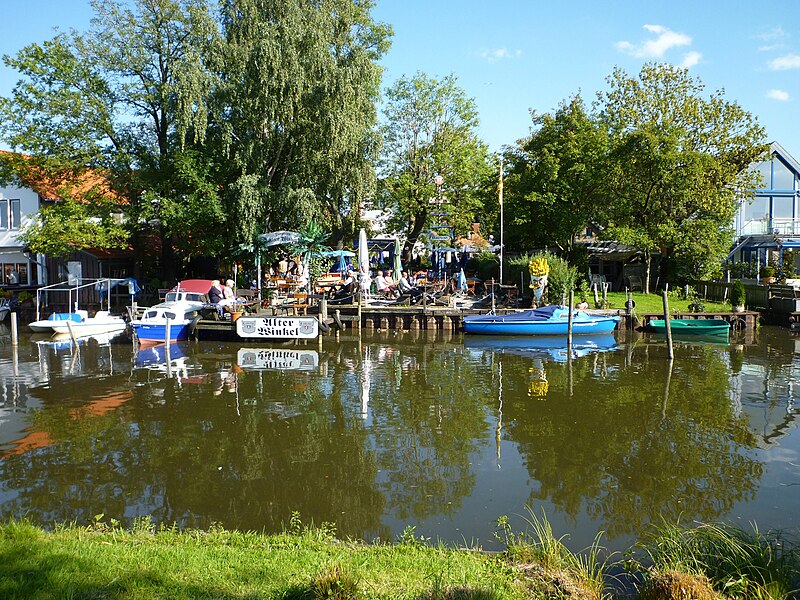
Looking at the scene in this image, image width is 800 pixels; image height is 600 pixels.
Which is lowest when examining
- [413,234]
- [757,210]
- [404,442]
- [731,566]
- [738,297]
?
[404,442]

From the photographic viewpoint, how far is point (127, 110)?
33.1 meters

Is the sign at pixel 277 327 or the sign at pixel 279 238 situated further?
the sign at pixel 279 238

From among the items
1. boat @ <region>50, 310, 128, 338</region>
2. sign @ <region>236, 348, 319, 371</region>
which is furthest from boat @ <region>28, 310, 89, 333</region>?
sign @ <region>236, 348, 319, 371</region>

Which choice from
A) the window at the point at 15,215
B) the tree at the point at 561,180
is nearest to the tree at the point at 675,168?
the tree at the point at 561,180

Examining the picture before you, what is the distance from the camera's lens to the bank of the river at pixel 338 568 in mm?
5473

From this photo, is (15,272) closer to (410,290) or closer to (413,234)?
(410,290)

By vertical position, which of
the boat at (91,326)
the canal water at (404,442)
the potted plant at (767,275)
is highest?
the potted plant at (767,275)

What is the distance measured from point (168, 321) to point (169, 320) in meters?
0.52

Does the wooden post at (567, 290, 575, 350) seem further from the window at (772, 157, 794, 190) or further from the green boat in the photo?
the window at (772, 157, 794, 190)

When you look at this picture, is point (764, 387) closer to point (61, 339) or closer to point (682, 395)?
point (682, 395)

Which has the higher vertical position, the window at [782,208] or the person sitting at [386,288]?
the window at [782,208]

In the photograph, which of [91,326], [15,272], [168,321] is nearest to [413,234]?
[168,321]

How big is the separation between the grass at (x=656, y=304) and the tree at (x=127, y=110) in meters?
20.7

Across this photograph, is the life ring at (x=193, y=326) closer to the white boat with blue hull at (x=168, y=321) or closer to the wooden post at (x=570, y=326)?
the white boat with blue hull at (x=168, y=321)
